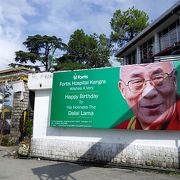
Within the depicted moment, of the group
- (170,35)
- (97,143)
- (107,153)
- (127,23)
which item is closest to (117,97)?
(97,143)

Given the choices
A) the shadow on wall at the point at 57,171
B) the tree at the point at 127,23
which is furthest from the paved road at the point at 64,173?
the tree at the point at 127,23

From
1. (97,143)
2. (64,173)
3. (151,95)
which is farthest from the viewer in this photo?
(97,143)

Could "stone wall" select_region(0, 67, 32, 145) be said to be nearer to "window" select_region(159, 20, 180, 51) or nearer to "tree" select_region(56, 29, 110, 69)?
"window" select_region(159, 20, 180, 51)

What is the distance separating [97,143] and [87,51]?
2426cm

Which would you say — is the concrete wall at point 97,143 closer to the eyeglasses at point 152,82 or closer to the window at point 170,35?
the eyeglasses at point 152,82

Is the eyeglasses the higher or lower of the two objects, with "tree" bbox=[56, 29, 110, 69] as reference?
lower

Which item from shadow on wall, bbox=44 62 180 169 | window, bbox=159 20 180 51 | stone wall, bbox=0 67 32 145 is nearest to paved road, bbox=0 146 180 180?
shadow on wall, bbox=44 62 180 169

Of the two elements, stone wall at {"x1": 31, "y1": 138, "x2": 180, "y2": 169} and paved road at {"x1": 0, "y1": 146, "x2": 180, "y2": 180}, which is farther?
stone wall at {"x1": 31, "y1": 138, "x2": 180, "y2": 169}

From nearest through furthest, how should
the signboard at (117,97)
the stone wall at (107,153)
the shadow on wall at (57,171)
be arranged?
the shadow on wall at (57,171) → the stone wall at (107,153) → the signboard at (117,97)

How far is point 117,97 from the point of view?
928 centimetres

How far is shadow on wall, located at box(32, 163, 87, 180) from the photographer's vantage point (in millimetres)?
7703

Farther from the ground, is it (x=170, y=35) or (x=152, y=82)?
(x=170, y=35)

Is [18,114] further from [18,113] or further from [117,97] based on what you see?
[117,97]

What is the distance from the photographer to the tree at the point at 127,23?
29844mm
